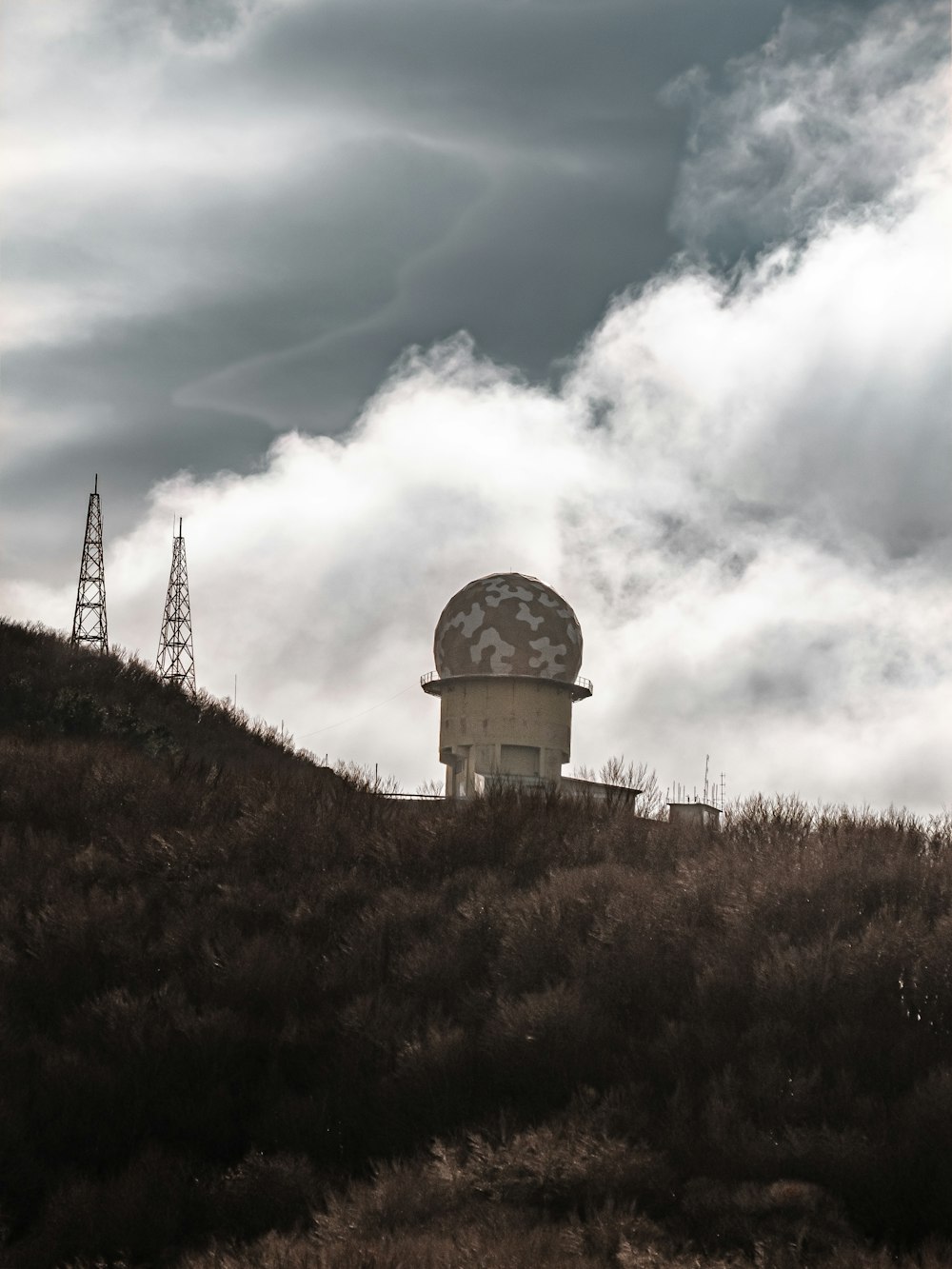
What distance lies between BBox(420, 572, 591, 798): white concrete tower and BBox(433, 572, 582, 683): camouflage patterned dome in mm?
31

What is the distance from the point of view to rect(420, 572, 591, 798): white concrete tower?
3991 centimetres

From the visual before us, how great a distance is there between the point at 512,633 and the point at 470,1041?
106 feet

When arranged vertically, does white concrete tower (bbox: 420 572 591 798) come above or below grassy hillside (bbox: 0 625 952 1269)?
above

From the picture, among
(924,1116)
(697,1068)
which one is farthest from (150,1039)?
(924,1116)

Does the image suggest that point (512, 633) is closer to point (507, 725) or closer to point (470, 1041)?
point (507, 725)

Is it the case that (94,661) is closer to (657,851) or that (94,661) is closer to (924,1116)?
(657,851)

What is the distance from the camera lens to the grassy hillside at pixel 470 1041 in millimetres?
6188

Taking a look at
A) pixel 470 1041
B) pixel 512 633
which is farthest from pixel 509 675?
pixel 470 1041

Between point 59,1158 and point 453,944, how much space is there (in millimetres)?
3127

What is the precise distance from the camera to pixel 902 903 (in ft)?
30.2

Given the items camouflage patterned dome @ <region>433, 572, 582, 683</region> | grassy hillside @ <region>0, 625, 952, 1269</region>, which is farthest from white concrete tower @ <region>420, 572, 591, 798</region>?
grassy hillside @ <region>0, 625, 952, 1269</region>

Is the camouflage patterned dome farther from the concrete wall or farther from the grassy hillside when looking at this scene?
the grassy hillside

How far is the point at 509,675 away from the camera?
39.7 meters

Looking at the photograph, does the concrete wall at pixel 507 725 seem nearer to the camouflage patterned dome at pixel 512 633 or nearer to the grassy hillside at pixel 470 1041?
the camouflage patterned dome at pixel 512 633
